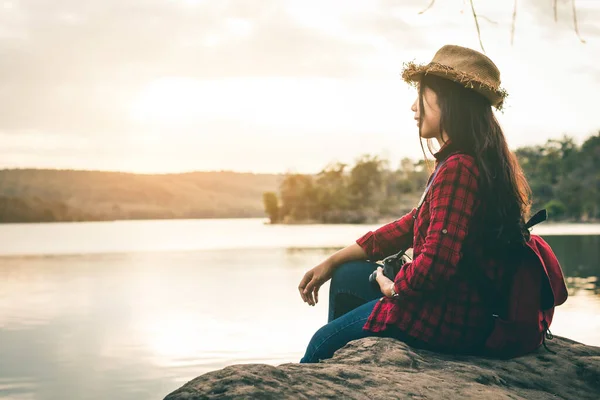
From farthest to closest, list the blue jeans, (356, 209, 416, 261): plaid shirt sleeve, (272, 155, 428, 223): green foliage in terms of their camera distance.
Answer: (272, 155, 428, 223): green foliage < (356, 209, 416, 261): plaid shirt sleeve < the blue jeans

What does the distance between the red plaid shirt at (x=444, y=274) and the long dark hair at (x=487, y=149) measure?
0.05 metres

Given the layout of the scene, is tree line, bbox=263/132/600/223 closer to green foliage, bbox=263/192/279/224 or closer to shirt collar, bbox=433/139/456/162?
green foliage, bbox=263/192/279/224

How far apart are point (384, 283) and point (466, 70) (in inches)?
31.2

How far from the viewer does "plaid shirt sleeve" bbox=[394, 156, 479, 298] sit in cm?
232

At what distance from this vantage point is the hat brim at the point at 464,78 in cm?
247

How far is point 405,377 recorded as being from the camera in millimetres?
2209

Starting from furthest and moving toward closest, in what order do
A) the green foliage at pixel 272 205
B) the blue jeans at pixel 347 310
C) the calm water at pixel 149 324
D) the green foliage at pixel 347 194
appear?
the green foliage at pixel 272 205 < the green foliage at pixel 347 194 < the calm water at pixel 149 324 < the blue jeans at pixel 347 310

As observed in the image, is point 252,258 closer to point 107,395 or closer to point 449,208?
point 107,395

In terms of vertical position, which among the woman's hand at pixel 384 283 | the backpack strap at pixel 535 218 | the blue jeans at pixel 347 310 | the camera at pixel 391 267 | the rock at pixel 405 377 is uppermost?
the backpack strap at pixel 535 218

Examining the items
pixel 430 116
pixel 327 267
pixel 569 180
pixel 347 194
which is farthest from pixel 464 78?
pixel 347 194

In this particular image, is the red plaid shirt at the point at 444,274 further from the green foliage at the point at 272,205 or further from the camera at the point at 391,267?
the green foliage at the point at 272,205

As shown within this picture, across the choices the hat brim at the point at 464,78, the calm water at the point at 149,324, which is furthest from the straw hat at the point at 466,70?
the calm water at the point at 149,324

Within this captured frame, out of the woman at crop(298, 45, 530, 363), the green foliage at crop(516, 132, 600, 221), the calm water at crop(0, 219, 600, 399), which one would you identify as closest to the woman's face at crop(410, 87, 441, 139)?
the woman at crop(298, 45, 530, 363)

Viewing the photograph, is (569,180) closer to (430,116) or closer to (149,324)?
(149,324)
